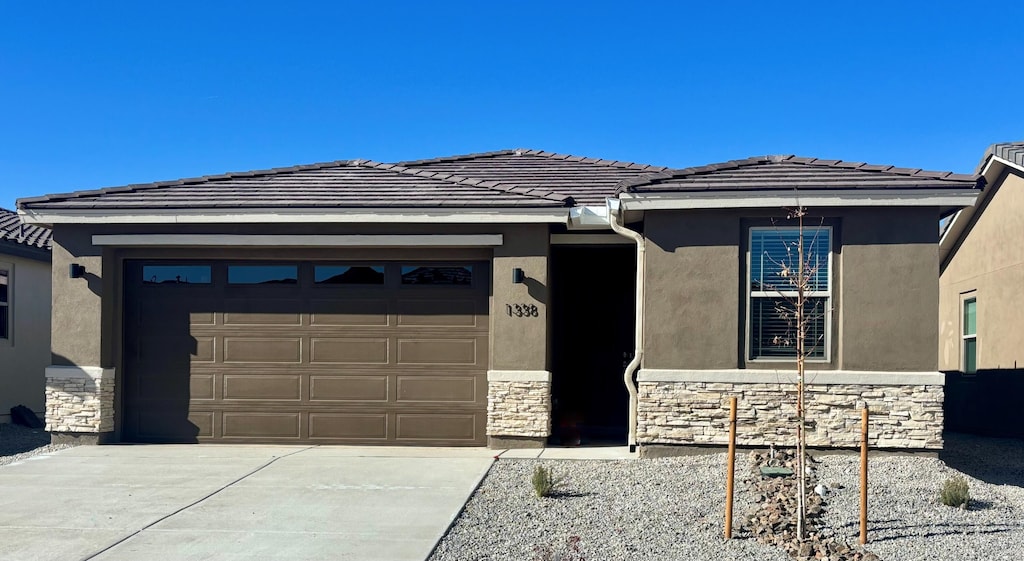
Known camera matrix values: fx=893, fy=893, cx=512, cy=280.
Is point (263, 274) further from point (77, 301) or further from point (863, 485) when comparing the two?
point (863, 485)

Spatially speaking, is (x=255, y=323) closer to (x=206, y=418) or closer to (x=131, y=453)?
(x=206, y=418)

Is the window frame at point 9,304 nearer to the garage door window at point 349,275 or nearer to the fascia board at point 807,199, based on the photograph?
the garage door window at point 349,275

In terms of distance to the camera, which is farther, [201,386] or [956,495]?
[201,386]

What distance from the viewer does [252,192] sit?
38.9 feet

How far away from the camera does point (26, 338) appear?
15.4 m

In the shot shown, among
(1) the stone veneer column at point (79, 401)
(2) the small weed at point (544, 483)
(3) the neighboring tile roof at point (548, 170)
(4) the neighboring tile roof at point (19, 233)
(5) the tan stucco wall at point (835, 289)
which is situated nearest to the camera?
(2) the small weed at point (544, 483)

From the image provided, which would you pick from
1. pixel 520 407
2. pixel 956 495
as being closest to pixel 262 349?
pixel 520 407

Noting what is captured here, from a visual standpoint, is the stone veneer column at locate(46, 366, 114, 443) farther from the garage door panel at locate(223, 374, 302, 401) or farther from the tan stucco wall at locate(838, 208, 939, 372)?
the tan stucco wall at locate(838, 208, 939, 372)

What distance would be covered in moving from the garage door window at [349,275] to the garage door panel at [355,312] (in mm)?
239

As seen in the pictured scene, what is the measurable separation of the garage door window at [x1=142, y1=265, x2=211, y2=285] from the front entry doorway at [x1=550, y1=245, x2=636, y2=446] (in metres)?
4.85

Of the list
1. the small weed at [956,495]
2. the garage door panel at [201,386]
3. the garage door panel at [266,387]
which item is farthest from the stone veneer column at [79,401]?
the small weed at [956,495]

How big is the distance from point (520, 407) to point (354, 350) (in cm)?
237

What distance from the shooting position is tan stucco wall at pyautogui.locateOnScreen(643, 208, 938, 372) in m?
9.95

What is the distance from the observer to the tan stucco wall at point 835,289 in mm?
9945
